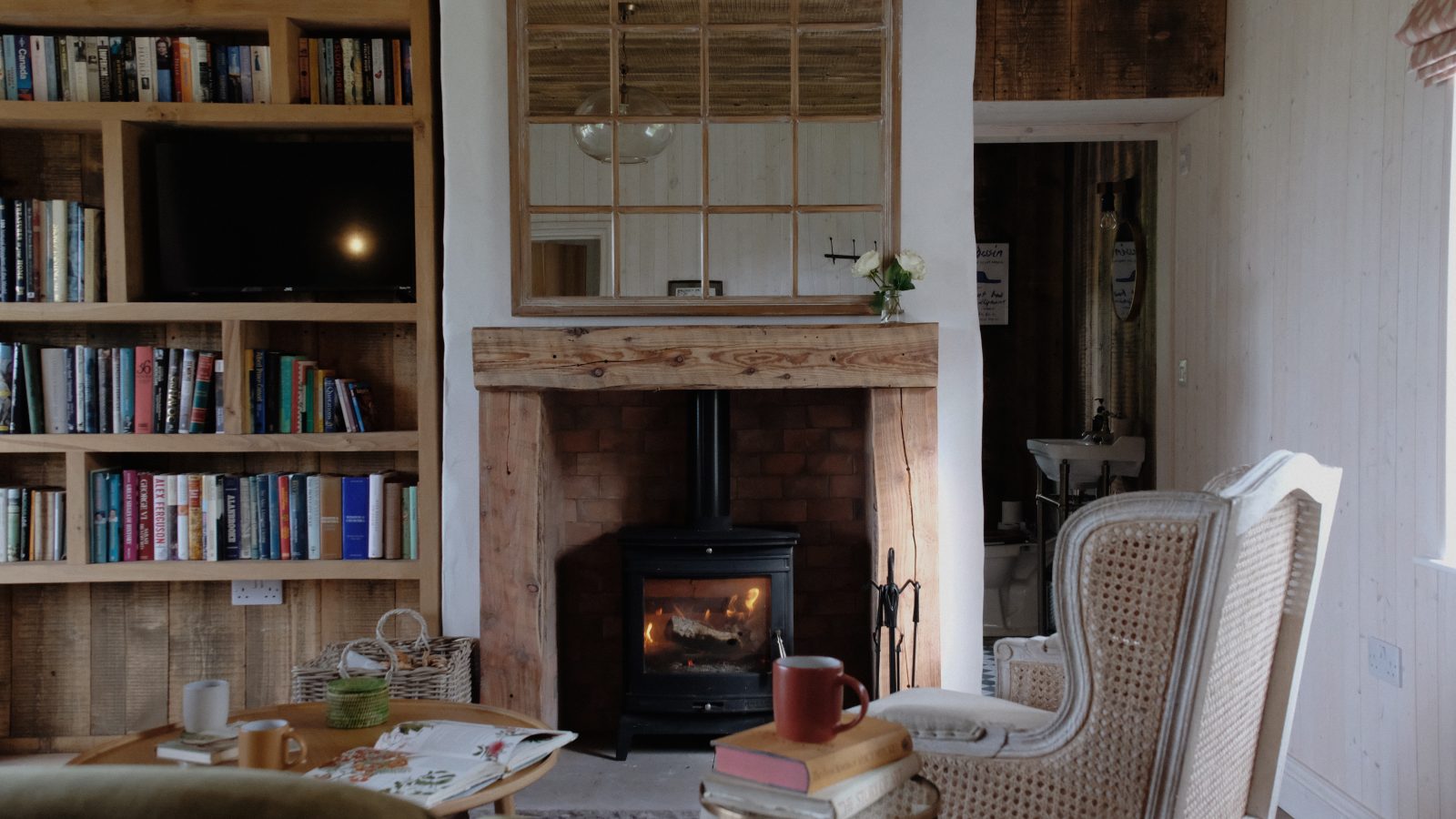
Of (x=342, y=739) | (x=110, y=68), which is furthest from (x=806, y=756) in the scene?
(x=110, y=68)

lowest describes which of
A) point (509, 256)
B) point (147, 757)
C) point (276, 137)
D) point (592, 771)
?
point (592, 771)

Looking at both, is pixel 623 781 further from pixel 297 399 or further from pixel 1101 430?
pixel 1101 430

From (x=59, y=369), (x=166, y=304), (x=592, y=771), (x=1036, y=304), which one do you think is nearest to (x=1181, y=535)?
(x=592, y=771)

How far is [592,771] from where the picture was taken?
331 centimetres

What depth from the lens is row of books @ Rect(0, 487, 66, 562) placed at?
11.4 feet

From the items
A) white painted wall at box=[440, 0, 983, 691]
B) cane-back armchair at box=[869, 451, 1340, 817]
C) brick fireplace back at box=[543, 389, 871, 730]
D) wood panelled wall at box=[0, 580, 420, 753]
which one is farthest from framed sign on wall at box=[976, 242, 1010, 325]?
cane-back armchair at box=[869, 451, 1340, 817]

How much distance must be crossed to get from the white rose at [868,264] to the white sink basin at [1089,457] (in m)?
1.52

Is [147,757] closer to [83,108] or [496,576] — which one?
[496,576]

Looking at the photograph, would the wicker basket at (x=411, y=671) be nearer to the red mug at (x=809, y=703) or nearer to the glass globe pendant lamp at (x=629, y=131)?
the glass globe pendant lamp at (x=629, y=131)

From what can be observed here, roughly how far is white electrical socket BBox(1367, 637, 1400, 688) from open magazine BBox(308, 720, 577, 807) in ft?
6.18

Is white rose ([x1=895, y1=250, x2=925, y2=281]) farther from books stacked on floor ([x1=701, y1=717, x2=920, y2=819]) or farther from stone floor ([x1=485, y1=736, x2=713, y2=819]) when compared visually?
books stacked on floor ([x1=701, y1=717, x2=920, y2=819])

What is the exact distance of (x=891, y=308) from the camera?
3318mm

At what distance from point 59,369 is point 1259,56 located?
12.1 feet

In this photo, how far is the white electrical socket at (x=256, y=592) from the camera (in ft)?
11.9
